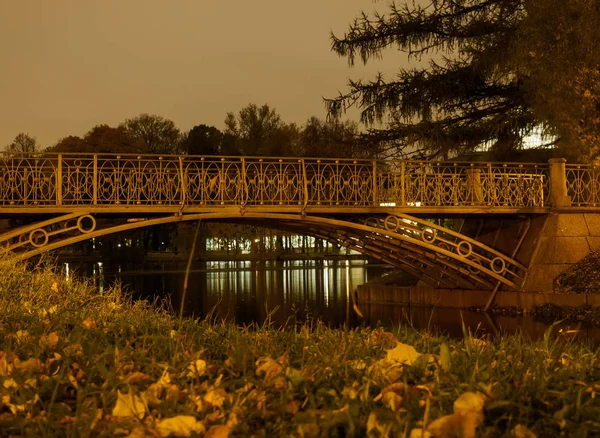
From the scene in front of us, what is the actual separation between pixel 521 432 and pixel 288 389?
3.47 ft

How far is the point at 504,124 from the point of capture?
21.7 metres

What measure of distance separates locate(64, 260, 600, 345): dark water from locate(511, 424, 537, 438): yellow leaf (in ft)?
12.0

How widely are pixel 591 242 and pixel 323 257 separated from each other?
3509 cm

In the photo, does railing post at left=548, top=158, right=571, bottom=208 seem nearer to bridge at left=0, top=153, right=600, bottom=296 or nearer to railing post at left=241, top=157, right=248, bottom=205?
bridge at left=0, top=153, right=600, bottom=296

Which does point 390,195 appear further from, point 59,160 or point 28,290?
point 28,290

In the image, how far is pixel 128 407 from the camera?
137 inches

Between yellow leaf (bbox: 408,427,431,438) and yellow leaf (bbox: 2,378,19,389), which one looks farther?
yellow leaf (bbox: 2,378,19,389)

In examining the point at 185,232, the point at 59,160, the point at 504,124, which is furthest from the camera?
the point at 185,232

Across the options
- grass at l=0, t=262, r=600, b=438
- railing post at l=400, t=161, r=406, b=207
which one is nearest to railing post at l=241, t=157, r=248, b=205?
railing post at l=400, t=161, r=406, b=207

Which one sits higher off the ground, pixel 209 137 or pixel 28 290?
pixel 209 137

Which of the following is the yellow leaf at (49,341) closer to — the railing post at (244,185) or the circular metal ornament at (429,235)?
the railing post at (244,185)

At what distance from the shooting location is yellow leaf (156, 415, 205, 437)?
3.24 m

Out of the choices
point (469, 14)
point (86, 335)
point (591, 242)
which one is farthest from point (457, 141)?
point (86, 335)

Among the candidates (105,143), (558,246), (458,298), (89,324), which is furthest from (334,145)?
(89,324)
